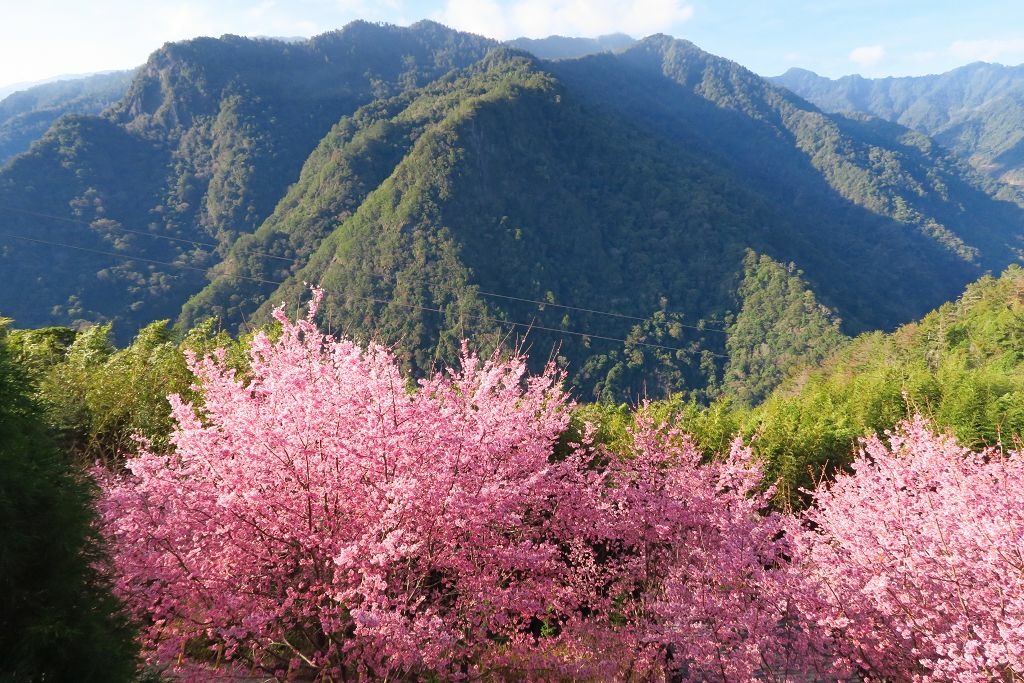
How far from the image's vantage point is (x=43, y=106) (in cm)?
16550

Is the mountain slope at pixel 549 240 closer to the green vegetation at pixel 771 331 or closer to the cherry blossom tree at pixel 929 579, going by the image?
the green vegetation at pixel 771 331

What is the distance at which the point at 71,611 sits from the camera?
11.1ft

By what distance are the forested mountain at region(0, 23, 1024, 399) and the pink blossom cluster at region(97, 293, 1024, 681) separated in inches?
1782

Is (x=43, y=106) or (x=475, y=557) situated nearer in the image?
(x=475, y=557)

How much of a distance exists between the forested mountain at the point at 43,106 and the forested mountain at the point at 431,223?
4378 cm

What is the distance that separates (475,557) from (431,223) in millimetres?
79009

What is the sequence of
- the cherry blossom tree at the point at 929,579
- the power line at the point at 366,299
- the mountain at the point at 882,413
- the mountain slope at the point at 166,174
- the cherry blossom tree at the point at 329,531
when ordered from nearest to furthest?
1. the cherry blossom tree at the point at 329,531
2. the cherry blossom tree at the point at 929,579
3. the mountain at the point at 882,413
4. the power line at the point at 366,299
5. the mountain slope at the point at 166,174

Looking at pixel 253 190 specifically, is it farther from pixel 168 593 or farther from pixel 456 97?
pixel 168 593

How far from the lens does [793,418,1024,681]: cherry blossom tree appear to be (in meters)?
5.04

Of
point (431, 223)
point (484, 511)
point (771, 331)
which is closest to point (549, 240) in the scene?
point (431, 223)

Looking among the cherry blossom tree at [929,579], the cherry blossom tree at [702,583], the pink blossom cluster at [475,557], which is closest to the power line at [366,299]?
the cherry blossom tree at [702,583]

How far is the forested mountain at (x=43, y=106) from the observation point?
140625 millimetres

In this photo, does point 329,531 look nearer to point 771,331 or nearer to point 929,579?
point 929,579

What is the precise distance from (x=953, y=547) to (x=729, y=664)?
259cm
